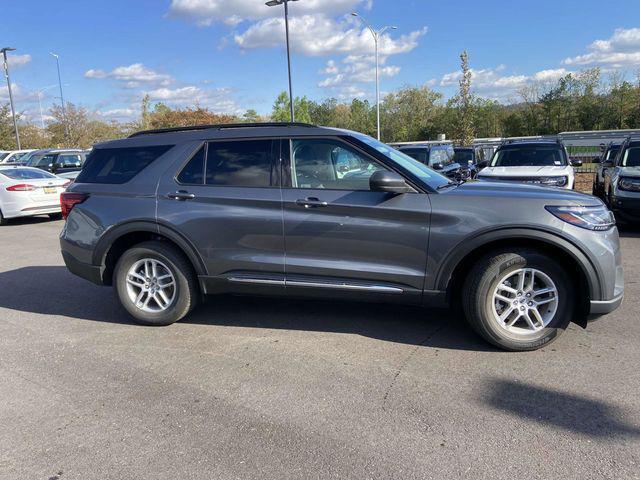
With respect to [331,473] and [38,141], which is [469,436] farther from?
[38,141]

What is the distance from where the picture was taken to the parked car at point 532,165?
10578 mm

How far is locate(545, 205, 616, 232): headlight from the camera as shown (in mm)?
3863

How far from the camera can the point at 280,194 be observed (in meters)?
4.39

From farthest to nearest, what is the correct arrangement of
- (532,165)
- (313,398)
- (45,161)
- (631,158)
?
(45,161) → (532,165) → (631,158) → (313,398)

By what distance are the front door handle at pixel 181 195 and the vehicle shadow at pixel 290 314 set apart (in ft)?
4.16

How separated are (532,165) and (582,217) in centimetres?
838

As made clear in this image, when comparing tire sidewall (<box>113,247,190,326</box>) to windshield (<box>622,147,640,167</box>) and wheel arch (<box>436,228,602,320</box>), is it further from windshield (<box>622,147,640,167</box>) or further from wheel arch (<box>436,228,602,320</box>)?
windshield (<box>622,147,640,167</box>)

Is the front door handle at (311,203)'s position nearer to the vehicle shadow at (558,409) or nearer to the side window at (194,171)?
the side window at (194,171)

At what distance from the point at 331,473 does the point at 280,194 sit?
7.96ft

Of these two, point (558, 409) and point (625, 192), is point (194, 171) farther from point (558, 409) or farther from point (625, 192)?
point (625, 192)

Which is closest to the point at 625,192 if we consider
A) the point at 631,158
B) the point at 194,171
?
the point at 631,158

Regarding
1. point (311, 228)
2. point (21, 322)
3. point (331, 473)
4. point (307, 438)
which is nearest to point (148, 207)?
point (311, 228)

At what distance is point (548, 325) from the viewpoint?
4.04 meters

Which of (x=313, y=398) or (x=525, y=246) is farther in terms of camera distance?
(x=525, y=246)
